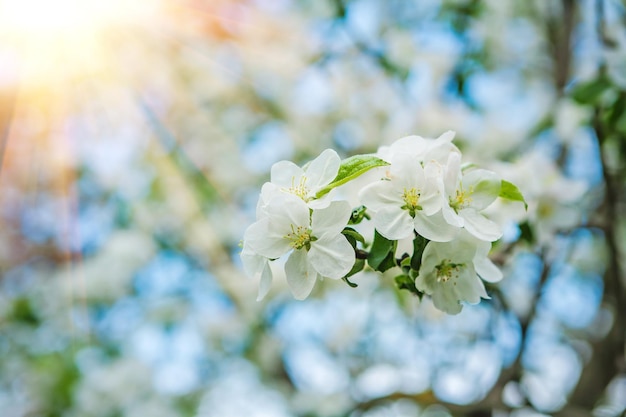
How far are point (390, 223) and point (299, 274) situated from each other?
0.53 ft

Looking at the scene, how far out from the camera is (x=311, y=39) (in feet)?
11.4

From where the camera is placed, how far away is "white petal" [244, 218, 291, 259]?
883 millimetres

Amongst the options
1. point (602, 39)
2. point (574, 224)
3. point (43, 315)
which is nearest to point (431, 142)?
point (574, 224)

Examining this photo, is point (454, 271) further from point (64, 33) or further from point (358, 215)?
point (64, 33)

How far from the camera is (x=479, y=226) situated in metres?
0.90

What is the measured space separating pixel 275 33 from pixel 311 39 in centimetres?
43

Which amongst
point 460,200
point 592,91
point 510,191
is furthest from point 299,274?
point 592,91

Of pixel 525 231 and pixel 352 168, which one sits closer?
pixel 352 168

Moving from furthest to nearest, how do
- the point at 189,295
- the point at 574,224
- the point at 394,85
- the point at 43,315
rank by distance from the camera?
the point at 43,315, the point at 189,295, the point at 394,85, the point at 574,224

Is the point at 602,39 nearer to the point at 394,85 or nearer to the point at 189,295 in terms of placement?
the point at 394,85

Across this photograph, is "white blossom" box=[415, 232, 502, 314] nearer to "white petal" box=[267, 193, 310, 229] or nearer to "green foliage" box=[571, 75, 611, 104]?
"white petal" box=[267, 193, 310, 229]

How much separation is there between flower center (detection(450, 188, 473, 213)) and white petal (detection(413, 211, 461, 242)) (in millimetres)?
48

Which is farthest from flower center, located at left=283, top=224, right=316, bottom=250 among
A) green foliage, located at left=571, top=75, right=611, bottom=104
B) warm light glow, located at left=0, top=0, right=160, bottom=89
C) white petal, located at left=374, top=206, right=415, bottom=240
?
warm light glow, located at left=0, top=0, right=160, bottom=89

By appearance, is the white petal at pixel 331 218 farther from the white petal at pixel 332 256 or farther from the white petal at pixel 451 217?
the white petal at pixel 451 217
